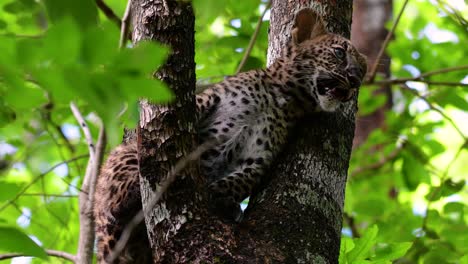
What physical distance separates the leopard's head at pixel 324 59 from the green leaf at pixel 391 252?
3.35 feet

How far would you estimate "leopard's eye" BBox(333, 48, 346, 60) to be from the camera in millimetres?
5414

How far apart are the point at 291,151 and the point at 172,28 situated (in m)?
1.25

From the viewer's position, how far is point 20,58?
2.60 metres

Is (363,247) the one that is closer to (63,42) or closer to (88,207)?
(88,207)

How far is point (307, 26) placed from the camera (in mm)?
5324

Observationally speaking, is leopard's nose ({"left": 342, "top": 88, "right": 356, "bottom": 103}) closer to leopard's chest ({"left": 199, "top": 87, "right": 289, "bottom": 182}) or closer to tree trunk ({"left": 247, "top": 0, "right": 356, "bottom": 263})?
tree trunk ({"left": 247, "top": 0, "right": 356, "bottom": 263})

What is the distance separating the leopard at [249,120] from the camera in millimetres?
4676

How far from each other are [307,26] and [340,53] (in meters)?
0.33

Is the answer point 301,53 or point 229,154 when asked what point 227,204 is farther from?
point 301,53

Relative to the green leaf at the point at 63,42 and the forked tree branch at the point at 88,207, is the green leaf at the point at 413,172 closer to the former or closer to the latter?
the forked tree branch at the point at 88,207

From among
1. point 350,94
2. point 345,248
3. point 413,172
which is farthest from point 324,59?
point 413,172

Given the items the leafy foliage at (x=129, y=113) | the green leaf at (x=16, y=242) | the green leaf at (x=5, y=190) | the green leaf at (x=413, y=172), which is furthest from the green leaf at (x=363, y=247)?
the green leaf at (x=413, y=172)

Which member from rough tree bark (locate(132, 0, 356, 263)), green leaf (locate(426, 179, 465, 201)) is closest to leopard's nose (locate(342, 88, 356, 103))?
rough tree bark (locate(132, 0, 356, 263))

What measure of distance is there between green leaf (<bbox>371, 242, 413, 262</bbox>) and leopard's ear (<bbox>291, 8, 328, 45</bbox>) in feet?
5.08
